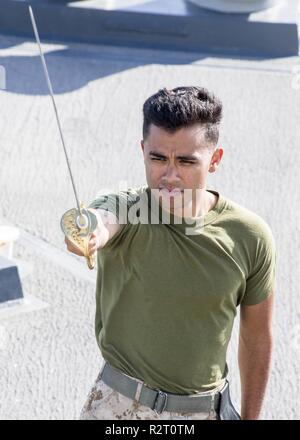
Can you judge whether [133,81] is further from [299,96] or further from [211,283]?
[211,283]

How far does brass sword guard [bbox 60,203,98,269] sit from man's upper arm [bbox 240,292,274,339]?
2.39 ft

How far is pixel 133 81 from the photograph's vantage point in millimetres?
9258

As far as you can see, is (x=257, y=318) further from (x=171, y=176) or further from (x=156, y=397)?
(x=171, y=176)

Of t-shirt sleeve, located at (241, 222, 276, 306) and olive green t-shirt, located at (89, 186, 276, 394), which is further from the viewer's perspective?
t-shirt sleeve, located at (241, 222, 276, 306)

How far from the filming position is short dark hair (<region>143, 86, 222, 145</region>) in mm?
3475

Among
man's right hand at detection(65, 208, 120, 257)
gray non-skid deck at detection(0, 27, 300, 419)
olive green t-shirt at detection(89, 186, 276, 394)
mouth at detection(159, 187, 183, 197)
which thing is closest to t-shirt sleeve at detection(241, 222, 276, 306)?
olive green t-shirt at detection(89, 186, 276, 394)

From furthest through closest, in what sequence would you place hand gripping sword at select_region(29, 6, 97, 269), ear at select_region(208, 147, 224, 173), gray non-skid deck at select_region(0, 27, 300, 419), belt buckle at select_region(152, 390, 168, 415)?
gray non-skid deck at select_region(0, 27, 300, 419), ear at select_region(208, 147, 224, 173), belt buckle at select_region(152, 390, 168, 415), hand gripping sword at select_region(29, 6, 97, 269)

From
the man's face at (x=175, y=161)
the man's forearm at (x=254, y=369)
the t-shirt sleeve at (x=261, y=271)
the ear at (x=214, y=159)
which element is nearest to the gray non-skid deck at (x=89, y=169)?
the man's forearm at (x=254, y=369)

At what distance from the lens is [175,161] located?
136 inches

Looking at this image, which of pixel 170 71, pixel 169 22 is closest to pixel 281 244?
pixel 170 71

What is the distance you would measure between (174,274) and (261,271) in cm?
31

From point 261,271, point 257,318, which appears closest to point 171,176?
point 261,271

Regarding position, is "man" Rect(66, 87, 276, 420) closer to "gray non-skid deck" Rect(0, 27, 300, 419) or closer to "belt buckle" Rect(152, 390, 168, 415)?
"belt buckle" Rect(152, 390, 168, 415)

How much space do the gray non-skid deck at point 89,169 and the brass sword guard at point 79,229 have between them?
2426mm
